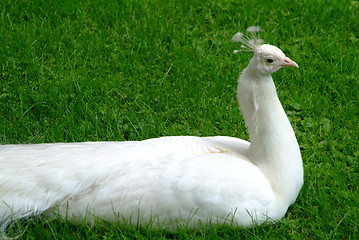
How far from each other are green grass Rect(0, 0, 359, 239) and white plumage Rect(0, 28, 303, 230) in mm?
126

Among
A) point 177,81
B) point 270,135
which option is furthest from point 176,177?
point 177,81

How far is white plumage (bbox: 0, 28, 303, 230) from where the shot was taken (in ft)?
10.5

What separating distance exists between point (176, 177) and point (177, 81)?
73.4 inches

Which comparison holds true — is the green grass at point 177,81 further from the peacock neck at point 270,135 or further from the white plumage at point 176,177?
the peacock neck at point 270,135

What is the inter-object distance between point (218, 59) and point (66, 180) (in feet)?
8.02

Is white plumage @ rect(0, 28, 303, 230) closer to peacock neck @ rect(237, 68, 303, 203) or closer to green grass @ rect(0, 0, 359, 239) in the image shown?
peacock neck @ rect(237, 68, 303, 203)

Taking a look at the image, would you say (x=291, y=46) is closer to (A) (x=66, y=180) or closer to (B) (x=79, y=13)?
(B) (x=79, y=13)

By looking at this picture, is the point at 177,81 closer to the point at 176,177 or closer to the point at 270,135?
the point at 270,135

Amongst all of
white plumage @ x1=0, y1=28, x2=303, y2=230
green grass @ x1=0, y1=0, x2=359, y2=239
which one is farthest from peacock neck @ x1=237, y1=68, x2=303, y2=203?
green grass @ x1=0, y1=0, x2=359, y2=239

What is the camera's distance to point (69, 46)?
5359mm

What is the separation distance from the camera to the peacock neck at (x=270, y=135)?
337 cm

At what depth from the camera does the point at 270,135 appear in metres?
3.44

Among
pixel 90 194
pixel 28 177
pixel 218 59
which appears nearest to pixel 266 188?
pixel 90 194

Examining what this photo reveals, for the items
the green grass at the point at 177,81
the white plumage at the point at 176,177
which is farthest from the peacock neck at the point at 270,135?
the green grass at the point at 177,81
